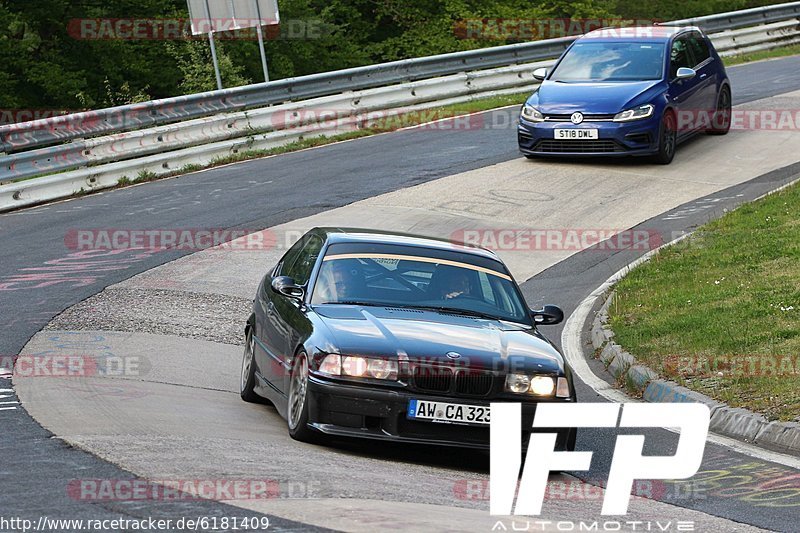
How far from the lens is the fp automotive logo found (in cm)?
715

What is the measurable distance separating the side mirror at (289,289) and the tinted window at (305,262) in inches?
7.9

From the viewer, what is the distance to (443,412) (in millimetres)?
7828

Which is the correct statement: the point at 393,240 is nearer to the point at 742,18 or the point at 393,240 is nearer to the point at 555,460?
the point at 555,460

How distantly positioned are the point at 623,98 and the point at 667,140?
49.4 inches

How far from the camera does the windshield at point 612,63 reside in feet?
65.3

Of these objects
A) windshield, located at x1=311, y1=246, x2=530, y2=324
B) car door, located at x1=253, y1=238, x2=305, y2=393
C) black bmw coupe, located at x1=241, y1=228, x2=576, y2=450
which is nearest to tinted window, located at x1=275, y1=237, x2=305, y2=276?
car door, located at x1=253, y1=238, x2=305, y2=393

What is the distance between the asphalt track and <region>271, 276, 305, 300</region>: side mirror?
1.98 metres

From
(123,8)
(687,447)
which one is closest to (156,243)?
(687,447)
